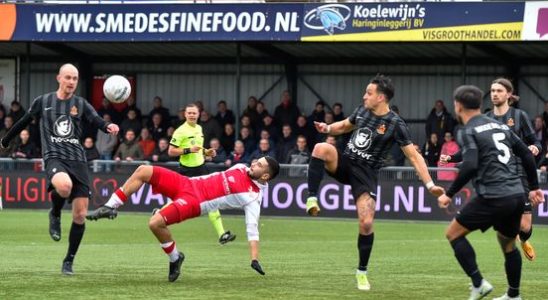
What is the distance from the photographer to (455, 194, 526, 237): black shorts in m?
10.6

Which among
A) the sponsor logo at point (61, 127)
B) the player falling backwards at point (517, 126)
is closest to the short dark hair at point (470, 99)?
the player falling backwards at point (517, 126)

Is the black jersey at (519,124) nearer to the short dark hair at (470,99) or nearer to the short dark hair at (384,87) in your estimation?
the short dark hair at (384,87)

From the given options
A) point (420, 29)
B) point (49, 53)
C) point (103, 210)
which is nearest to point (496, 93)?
point (103, 210)

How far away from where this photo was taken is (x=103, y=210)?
12109 millimetres

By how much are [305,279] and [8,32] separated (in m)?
19.4

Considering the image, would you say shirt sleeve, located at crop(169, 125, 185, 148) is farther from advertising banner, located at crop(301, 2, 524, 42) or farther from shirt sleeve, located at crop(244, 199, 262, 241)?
advertising banner, located at crop(301, 2, 524, 42)

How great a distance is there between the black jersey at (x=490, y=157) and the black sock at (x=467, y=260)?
496 mm

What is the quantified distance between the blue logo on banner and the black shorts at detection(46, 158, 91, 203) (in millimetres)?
15598

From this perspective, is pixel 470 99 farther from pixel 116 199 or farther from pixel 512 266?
pixel 116 199

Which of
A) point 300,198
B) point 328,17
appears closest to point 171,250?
point 300,198

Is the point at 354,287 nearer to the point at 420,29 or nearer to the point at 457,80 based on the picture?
the point at 420,29

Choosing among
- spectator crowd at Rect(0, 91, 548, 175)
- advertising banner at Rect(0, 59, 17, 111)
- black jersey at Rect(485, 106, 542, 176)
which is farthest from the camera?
advertising banner at Rect(0, 59, 17, 111)

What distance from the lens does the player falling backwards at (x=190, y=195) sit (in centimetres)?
1247

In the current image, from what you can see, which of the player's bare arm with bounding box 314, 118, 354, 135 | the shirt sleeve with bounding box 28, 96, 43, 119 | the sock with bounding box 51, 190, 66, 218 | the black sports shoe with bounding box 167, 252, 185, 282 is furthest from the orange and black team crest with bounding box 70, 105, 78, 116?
the player's bare arm with bounding box 314, 118, 354, 135
